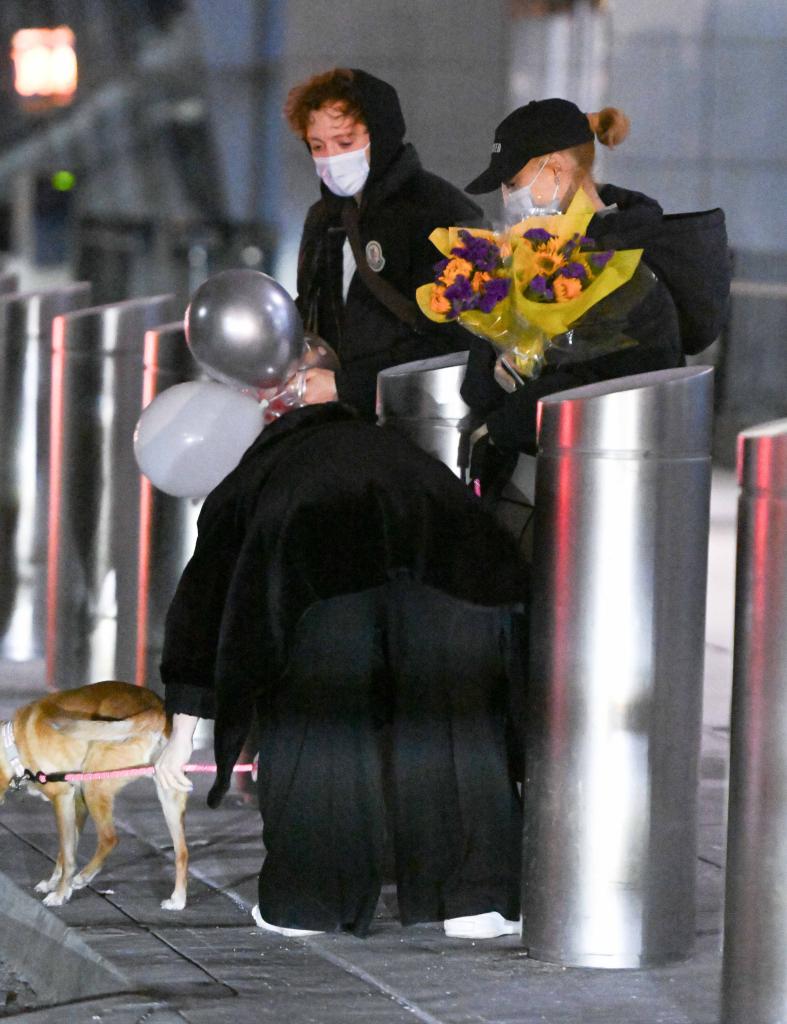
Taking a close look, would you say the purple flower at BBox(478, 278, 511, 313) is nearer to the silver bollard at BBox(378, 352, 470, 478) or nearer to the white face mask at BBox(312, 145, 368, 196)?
the silver bollard at BBox(378, 352, 470, 478)

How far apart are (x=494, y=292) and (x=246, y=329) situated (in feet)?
2.57

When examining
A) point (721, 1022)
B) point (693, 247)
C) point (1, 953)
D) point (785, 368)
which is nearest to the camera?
point (721, 1022)

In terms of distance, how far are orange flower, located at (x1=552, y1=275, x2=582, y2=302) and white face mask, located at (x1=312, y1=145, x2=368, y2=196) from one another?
1.08m

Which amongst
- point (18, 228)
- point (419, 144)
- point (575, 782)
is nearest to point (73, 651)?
point (575, 782)

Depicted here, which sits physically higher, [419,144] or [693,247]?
[419,144]

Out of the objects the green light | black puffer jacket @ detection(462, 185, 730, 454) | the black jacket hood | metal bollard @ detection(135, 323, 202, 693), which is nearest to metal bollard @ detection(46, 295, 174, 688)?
metal bollard @ detection(135, 323, 202, 693)

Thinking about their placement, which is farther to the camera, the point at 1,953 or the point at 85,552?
the point at 85,552

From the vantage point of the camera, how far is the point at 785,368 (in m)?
14.6

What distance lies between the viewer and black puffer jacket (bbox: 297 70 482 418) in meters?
5.43

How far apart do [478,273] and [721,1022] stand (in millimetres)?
1701

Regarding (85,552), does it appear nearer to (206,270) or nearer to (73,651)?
(73,651)

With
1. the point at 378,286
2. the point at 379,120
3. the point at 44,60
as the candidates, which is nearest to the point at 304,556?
the point at 378,286

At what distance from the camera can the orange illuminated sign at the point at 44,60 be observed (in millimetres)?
25359

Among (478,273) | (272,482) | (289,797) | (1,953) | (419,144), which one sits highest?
(419,144)
